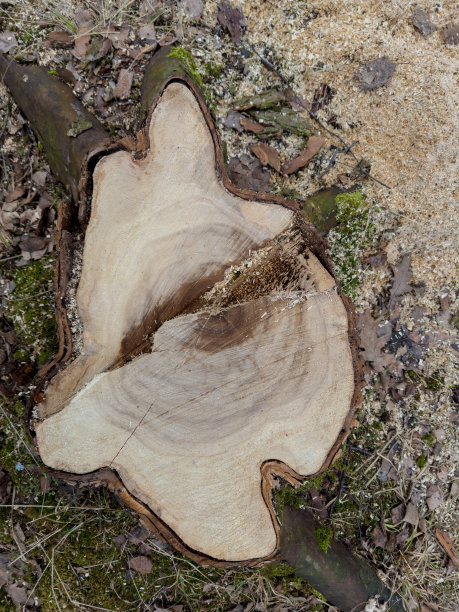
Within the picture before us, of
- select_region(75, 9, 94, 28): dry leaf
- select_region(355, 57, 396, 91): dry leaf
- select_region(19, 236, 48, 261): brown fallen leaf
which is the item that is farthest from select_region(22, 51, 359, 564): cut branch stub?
select_region(355, 57, 396, 91): dry leaf

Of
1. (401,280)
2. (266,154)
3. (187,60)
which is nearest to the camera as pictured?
(187,60)

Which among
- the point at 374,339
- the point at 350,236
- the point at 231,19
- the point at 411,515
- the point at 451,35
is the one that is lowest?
the point at 411,515

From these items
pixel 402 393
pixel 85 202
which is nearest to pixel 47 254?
pixel 85 202

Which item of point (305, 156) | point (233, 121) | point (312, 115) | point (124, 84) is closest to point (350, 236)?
point (305, 156)

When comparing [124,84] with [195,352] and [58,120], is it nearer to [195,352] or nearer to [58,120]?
[58,120]

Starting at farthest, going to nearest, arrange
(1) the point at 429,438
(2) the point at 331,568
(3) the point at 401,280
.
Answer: (1) the point at 429,438
(3) the point at 401,280
(2) the point at 331,568

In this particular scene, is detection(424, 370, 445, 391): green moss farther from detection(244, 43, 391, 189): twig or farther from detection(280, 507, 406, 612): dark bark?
detection(244, 43, 391, 189): twig

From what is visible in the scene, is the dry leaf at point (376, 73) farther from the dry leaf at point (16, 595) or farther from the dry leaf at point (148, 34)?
the dry leaf at point (16, 595)
